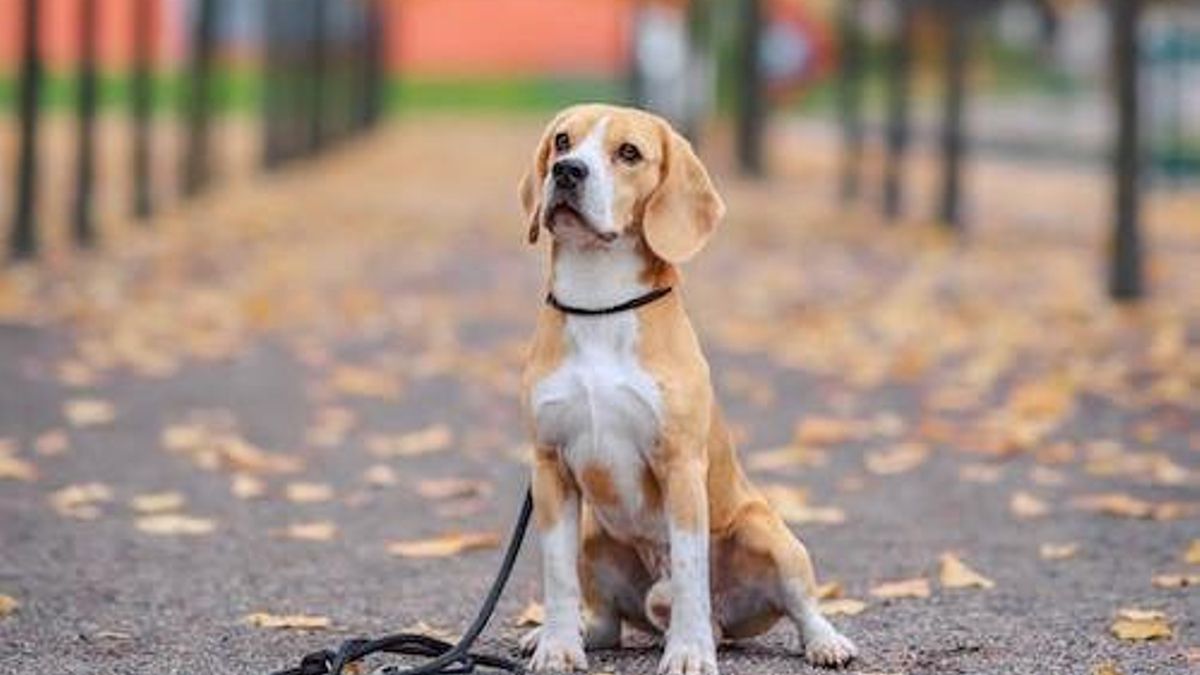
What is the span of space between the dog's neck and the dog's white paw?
2.95 feet

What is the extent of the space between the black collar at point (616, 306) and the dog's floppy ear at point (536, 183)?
17 centimetres

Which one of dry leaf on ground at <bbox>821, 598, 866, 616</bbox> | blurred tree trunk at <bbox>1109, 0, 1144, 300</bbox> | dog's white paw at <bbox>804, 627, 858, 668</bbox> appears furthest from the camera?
blurred tree trunk at <bbox>1109, 0, 1144, 300</bbox>

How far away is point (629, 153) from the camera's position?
552cm

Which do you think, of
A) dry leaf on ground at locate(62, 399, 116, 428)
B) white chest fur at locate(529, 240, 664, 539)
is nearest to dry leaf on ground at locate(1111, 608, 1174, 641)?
white chest fur at locate(529, 240, 664, 539)

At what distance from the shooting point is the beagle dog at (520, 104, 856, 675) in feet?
18.1

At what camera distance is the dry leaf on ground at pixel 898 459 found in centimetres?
1001

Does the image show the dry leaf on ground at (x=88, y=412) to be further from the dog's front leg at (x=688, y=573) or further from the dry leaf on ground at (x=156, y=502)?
the dog's front leg at (x=688, y=573)

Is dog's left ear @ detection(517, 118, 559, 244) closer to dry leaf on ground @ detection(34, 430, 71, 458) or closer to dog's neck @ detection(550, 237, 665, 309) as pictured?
dog's neck @ detection(550, 237, 665, 309)

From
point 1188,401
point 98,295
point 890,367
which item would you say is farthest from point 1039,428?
point 98,295

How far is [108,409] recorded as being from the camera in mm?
11555

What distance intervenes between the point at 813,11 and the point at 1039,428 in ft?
120

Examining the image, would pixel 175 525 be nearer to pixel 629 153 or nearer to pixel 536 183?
pixel 536 183

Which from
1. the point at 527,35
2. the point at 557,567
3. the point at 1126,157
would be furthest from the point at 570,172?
the point at 527,35

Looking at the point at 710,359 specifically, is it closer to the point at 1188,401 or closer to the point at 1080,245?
the point at 1188,401
